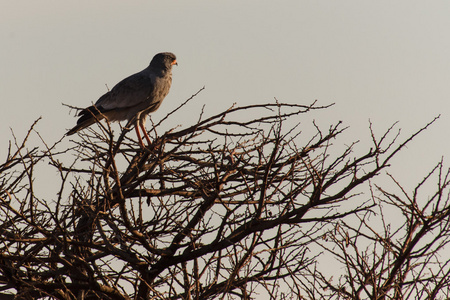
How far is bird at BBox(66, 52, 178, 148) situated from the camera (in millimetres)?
9047

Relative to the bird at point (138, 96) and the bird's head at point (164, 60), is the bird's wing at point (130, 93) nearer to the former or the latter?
the bird at point (138, 96)

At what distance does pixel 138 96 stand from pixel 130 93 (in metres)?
0.16

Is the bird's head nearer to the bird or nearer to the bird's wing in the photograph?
the bird

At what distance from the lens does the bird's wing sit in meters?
9.05

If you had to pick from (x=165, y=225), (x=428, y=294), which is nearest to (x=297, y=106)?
(x=165, y=225)

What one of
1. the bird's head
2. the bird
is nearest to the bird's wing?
the bird

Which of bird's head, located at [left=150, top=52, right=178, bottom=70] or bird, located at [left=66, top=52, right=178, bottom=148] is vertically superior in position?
bird's head, located at [left=150, top=52, right=178, bottom=70]

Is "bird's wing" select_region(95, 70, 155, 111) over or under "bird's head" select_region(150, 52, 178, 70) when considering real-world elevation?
under

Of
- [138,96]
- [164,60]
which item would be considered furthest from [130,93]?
[164,60]

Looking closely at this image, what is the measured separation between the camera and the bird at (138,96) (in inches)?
356

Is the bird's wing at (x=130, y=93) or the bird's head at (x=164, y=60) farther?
the bird's head at (x=164, y=60)

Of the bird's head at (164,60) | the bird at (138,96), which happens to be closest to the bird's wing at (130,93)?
the bird at (138,96)

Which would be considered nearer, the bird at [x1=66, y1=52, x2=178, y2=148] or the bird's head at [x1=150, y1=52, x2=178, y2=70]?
the bird at [x1=66, y1=52, x2=178, y2=148]

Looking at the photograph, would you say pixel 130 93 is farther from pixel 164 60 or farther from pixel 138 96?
pixel 164 60
